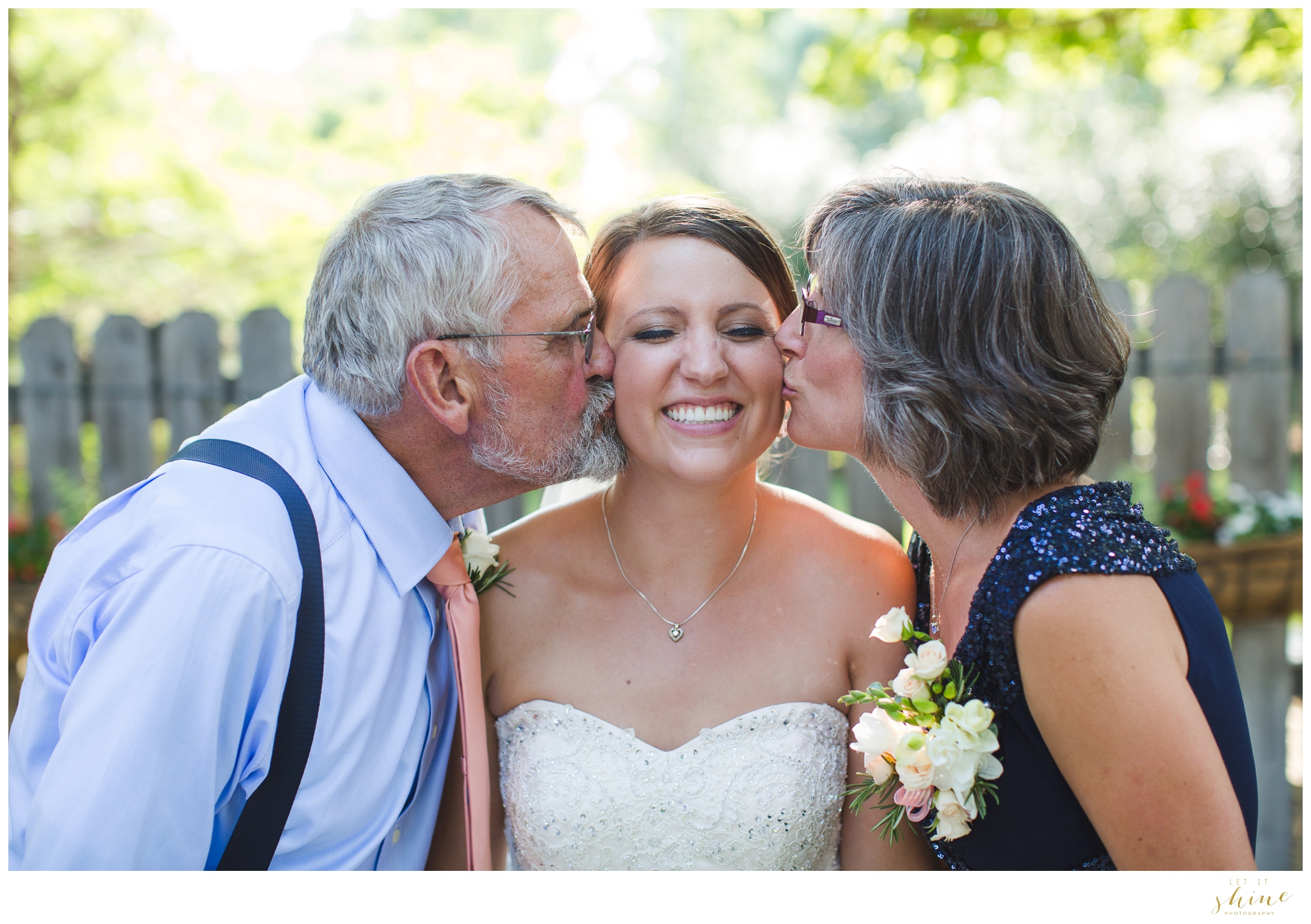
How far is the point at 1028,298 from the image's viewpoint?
6.64 ft

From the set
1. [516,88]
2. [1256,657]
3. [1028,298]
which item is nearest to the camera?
[1028,298]

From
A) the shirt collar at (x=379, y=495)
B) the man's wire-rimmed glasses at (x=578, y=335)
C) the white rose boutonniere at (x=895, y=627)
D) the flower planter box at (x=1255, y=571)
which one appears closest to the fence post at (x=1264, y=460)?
the flower planter box at (x=1255, y=571)

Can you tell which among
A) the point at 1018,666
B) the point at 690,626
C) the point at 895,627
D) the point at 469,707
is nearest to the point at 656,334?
the point at 690,626

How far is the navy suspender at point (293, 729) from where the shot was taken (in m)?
1.88

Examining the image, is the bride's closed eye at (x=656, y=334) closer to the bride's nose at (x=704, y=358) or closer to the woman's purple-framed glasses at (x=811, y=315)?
the bride's nose at (x=704, y=358)

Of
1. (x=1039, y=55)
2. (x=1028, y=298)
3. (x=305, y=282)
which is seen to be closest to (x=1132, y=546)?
(x=1028, y=298)

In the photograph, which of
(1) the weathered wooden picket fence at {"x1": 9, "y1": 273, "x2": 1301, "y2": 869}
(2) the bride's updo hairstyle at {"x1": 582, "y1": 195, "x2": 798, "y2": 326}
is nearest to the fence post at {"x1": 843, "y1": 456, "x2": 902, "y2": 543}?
(1) the weathered wooden picket fence at {"x1": 9, "y1": 273, "x2": 1301, "y2": 869}

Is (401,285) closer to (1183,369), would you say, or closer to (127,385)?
(127,385)

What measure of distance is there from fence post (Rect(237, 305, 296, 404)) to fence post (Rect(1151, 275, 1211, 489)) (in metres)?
4.67

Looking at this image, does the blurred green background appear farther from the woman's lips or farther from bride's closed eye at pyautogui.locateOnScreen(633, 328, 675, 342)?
the woman's lips

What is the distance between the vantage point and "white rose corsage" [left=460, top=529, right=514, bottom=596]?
2.53 metres

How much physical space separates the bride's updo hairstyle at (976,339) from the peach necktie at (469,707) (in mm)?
1188

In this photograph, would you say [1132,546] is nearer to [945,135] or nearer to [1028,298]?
[1028,298]

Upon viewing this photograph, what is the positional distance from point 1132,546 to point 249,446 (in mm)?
2013
